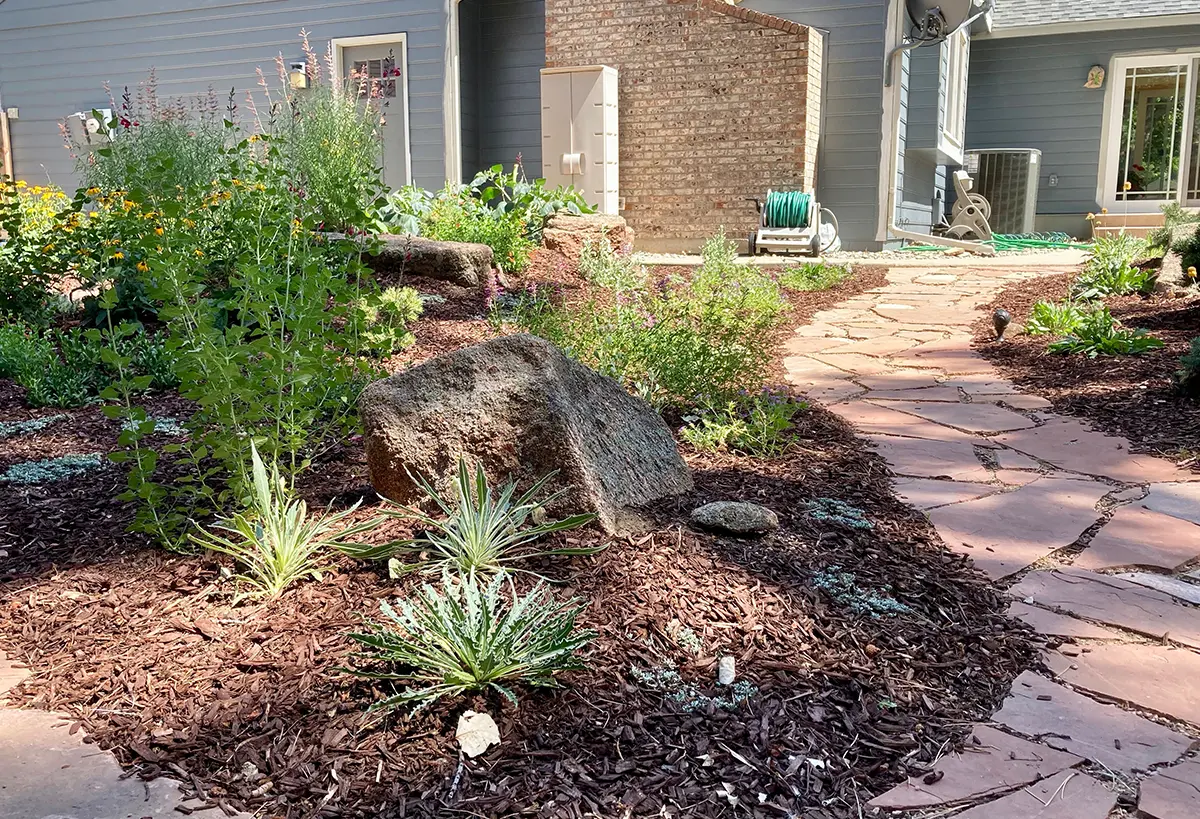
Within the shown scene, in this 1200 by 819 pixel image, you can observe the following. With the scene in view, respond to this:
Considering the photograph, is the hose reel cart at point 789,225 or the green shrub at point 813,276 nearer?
the green shrub at point 813,276

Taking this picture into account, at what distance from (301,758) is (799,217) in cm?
973

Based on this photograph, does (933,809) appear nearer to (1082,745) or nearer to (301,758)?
Result: (1082,745)

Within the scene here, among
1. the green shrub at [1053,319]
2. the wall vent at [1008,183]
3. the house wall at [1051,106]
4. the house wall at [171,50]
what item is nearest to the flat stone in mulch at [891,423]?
the green shrub at [1053,319]

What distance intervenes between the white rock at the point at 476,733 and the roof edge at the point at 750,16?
10546 mm

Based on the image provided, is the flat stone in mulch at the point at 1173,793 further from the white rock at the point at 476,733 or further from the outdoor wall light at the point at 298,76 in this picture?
the outdoor wall light at the point at 298,76

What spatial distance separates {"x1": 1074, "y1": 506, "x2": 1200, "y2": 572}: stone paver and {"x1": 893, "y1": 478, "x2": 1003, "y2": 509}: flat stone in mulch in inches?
16.8

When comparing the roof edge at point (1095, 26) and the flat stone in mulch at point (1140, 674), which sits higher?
the roof edge at point (1095, 26)

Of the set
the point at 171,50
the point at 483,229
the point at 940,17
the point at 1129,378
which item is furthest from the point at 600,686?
the point at 171,50

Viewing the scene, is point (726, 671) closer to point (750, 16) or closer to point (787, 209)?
point (787, 209)

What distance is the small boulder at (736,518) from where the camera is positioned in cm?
265

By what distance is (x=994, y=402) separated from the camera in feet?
15.7

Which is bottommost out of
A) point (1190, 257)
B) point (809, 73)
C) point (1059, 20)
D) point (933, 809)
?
point (933, 809)

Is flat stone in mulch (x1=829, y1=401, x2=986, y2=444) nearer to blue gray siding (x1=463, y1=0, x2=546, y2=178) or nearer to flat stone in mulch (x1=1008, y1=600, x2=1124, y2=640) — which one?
flat stone in mulch (x1=1008, y1=600, x2=1124, y2=640)

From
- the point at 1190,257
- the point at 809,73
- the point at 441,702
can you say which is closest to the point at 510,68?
the point at 809,73
